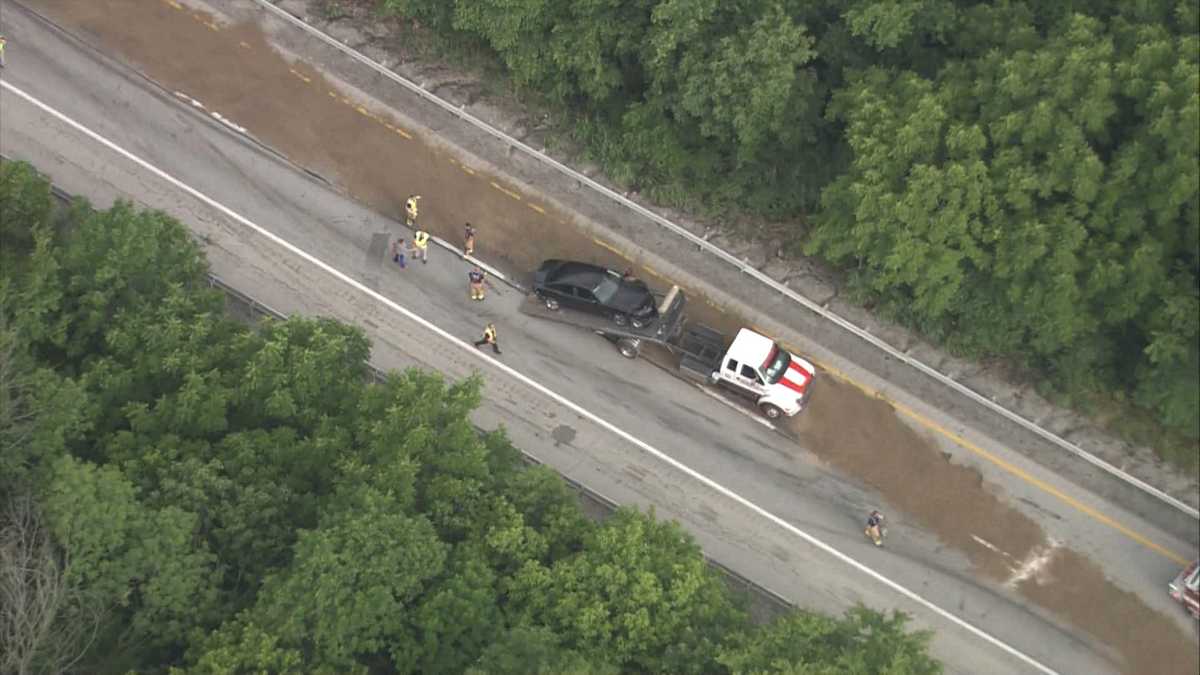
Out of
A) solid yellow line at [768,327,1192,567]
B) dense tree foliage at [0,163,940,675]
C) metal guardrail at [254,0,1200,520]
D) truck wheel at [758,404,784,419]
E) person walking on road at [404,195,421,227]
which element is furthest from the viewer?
person walking on road at [404,195,421,227]

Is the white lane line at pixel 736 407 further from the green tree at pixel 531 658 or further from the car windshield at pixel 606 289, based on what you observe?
the green tree at pixel 531 658

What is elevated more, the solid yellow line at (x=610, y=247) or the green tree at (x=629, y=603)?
the solid yellow line at (x=610, y=247)

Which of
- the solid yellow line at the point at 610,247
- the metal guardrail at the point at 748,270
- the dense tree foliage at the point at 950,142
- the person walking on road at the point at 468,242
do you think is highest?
the dense tree foliage at the point at 950,142

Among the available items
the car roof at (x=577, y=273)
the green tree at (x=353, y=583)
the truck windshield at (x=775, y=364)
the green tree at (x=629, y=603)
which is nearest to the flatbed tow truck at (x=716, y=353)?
the truck windshield at (x=775, y=364)

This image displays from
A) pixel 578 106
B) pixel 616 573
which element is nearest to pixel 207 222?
pixel 578 106

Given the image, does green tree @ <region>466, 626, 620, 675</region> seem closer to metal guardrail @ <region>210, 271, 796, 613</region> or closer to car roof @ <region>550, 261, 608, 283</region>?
metal guardrail @ <region>210, 271, 796, 613</region>

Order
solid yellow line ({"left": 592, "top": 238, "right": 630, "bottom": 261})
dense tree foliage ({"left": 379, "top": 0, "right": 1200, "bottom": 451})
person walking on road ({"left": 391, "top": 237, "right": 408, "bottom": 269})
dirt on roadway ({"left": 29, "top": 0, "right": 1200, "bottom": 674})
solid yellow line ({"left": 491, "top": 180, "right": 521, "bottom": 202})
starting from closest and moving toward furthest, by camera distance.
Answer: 1. dense tree foliage ({"left": 379, "top": 0, "right": 1200, "bottom": 451})
2. dirt on roadway ({"left": 29, "top": 0, "right": 1200, "bottom": 674})
3. person walking on road ({"left": 391, "top": 237, "right": 408, "bottom": 269})
4. solid yellow line ({"left": 592, "top": 238, "right": 630, "bottom": 261})
5. solid yellow line ({"left": 491, "top": 180, "right": 521, "bottom": 202})

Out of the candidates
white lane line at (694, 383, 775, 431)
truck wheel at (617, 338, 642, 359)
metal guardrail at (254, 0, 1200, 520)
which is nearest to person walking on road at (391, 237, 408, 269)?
metal guardrail at (254, 0, 1200, 520)
